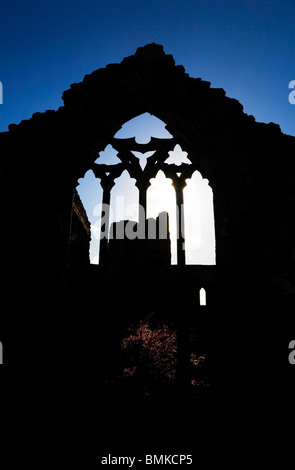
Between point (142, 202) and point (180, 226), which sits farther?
point (142, 202)

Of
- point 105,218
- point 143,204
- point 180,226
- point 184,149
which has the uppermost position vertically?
point 184,149

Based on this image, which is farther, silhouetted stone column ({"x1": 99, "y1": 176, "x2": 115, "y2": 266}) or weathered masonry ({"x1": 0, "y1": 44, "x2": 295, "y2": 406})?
silhouetted stone column ({"x1": 99, "y1": 176, "x2": 115, "y2": 266})

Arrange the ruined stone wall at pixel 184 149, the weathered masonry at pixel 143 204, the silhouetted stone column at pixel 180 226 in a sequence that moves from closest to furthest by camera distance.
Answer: the weathered masonry at pixel 143 204, the ruined stone wall at pixel 184 149, the silhouetted stone column at pixel 180 226

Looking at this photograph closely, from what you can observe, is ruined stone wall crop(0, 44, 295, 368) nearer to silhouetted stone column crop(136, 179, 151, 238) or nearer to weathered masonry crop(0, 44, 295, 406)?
weathered masonry crop(0, 44, 295, 406)

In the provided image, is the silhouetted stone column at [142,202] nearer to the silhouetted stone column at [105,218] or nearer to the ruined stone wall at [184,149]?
the silhouetted stone column at [105,218]

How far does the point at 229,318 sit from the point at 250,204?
5.52 feet

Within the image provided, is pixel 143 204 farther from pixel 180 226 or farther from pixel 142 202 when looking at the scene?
pixel 180 226

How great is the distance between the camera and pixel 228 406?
3.49 metres

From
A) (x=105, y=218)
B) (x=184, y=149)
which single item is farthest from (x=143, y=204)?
(x=184, y=149)

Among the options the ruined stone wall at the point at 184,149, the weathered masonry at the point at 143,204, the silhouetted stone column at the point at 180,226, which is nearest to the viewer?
the weathered masonry at the point at 143,204

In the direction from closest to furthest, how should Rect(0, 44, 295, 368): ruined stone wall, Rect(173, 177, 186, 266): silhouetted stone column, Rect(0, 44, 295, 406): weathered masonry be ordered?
1. Rect(0, 44, 295, 406): weathered masonry
2. Rect(0, 44, 295, 368): ruined stone wall
3. Rect(173, 177, 186, 266): silhouetted stone column

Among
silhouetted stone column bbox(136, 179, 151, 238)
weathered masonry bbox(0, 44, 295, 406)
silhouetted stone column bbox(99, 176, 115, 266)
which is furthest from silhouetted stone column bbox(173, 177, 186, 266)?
silhouetted stone column bbox(99, 176, 115, 266)

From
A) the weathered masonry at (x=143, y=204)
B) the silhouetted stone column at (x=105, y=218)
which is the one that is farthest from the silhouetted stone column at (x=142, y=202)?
the silhouetted stone column at (x=105, y=218)
